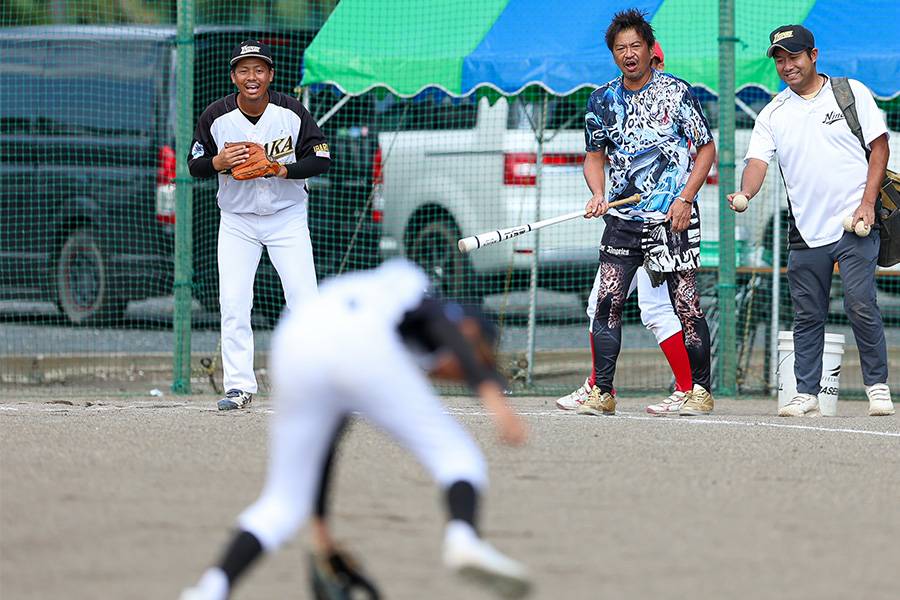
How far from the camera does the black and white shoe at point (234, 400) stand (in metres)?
7.96

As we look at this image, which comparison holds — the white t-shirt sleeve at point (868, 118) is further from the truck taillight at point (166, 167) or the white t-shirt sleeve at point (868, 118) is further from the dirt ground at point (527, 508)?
the truck taillight at point (166, 167)

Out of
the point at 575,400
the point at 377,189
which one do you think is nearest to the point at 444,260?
the point at 377,189

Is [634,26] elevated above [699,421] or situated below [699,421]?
above

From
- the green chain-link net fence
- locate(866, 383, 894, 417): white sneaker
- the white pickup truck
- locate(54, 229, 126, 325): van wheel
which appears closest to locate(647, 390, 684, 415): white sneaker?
locate(866, 383, 894, 417): white sneaker

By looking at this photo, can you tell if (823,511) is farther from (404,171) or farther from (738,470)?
(404,171)

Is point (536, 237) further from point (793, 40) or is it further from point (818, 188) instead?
point (793, 40)

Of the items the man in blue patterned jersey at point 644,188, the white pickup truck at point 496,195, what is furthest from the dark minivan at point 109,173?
the man in blue patterned jersey at point 644,188

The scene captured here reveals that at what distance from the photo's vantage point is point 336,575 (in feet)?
11.1

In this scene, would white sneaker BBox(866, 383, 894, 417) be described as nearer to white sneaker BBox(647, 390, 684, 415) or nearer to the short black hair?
white sneaker BBox(647, 390, 684, 415)

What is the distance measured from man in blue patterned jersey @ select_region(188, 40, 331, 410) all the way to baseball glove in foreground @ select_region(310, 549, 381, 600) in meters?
4.61

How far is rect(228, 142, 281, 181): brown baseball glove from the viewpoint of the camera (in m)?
7.74

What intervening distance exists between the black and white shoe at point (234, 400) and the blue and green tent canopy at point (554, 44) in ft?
8.66

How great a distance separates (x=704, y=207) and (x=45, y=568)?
716 centimetres

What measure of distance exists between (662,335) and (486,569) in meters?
5.26
